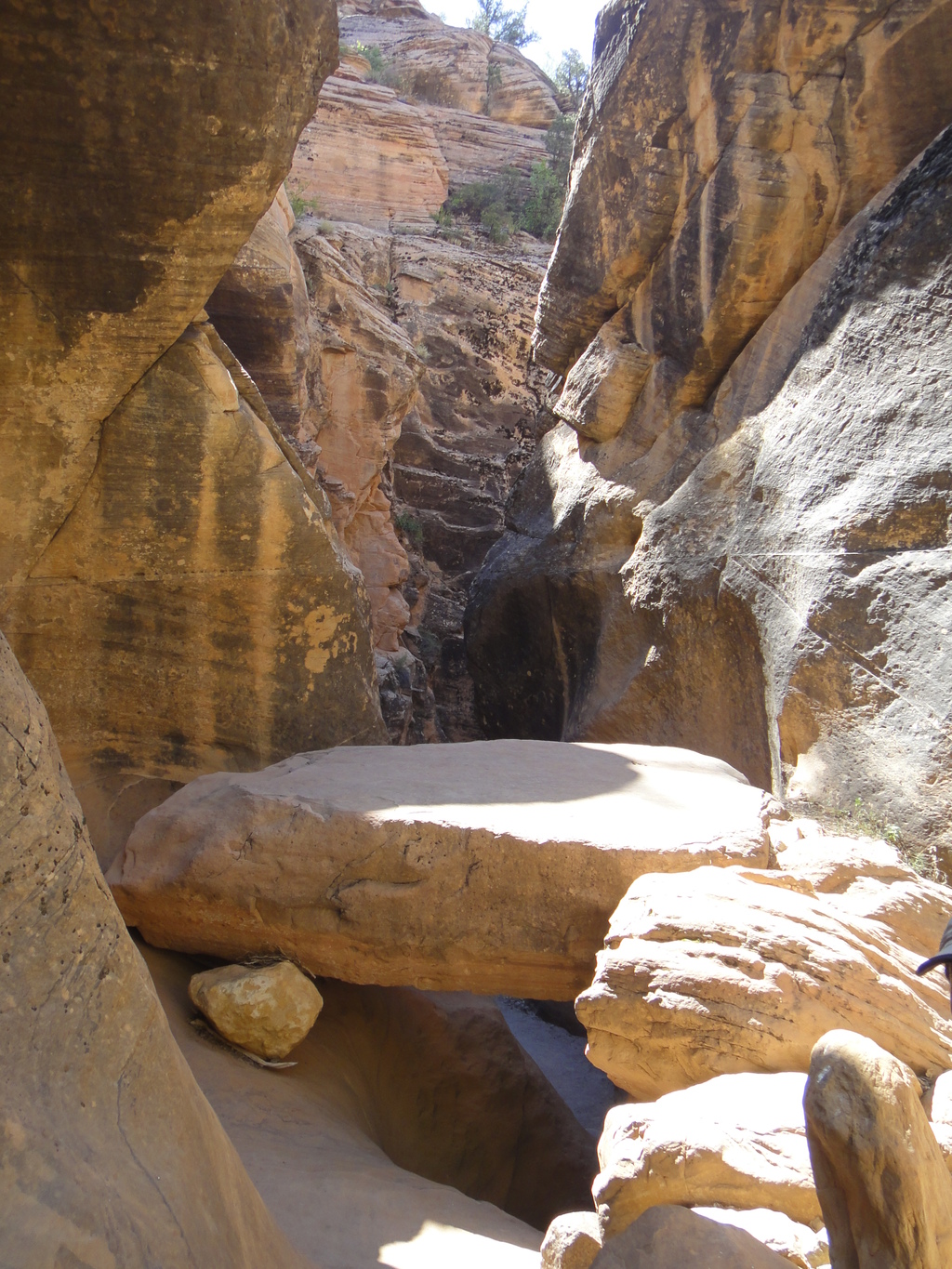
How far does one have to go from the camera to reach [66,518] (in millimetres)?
4410

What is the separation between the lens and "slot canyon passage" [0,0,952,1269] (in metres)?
1.84

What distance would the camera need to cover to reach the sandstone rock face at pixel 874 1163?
1.55 m

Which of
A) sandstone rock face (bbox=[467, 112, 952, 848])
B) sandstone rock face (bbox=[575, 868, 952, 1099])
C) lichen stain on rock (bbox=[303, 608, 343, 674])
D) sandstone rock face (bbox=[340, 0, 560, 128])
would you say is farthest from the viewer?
sandstone rock face (bbox=[340, 0, 560, 128])

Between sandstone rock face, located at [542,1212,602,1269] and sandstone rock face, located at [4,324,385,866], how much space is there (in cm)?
302

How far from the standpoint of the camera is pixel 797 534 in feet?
16.5

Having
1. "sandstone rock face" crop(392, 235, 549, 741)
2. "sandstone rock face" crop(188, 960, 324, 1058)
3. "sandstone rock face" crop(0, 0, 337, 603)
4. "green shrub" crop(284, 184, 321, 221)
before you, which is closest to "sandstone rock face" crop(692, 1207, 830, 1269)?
"sandstone rock face" crop(188, 960, 324, 1058)

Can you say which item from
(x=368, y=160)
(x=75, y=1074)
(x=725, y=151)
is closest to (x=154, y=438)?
(x=75, y=1074)

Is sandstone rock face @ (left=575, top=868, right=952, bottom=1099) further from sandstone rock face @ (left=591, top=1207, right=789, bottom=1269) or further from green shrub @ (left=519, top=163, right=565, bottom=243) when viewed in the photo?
green shrub @ (left=519, top=163, right=565, bottom=243)

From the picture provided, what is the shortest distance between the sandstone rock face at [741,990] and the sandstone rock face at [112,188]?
3.27 metres

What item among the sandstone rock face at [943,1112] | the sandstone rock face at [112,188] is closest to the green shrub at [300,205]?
the sandstone rock face at [112,188]

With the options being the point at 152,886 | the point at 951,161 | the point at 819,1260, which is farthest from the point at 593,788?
the point at 951,161

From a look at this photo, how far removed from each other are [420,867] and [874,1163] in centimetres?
211

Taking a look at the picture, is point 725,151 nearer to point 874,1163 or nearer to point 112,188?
point 112,188

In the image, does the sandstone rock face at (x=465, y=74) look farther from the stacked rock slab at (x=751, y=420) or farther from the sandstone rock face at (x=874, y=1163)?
the sandstone rock face at (x=874, y=1163)
